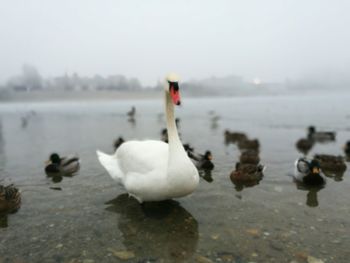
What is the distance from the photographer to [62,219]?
7.14 metres

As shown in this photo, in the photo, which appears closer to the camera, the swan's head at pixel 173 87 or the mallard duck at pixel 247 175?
the swan's head at pixel 173 87

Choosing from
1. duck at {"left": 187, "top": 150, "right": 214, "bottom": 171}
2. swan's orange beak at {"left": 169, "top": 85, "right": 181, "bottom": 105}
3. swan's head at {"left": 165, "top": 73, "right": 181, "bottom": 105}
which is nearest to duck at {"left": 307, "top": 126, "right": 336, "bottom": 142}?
duck at {"left": 187, "top": 150, "right": 214, "bottom": 171}

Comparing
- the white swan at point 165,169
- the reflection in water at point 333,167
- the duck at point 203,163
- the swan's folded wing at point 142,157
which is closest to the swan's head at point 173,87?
Answer: the white swan at point 165,169

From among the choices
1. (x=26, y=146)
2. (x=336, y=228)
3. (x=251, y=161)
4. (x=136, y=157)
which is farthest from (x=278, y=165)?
(x=26, y=146)

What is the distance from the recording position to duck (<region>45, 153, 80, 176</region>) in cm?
1176

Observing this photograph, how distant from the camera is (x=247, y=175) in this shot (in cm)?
1012

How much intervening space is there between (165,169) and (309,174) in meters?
5.38

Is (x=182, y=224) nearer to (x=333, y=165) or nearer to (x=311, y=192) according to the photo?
(x=311, y=192)

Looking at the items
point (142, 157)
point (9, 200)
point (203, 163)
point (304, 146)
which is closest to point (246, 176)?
point (203, 163)

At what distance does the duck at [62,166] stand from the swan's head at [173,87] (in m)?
6.75

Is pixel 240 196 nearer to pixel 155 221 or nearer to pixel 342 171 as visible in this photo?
pixel 155 221

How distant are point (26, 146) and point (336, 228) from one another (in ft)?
58.1

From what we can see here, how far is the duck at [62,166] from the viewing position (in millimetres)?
11758

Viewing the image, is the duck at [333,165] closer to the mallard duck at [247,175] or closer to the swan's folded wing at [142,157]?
the mallard duck at [247,175]
